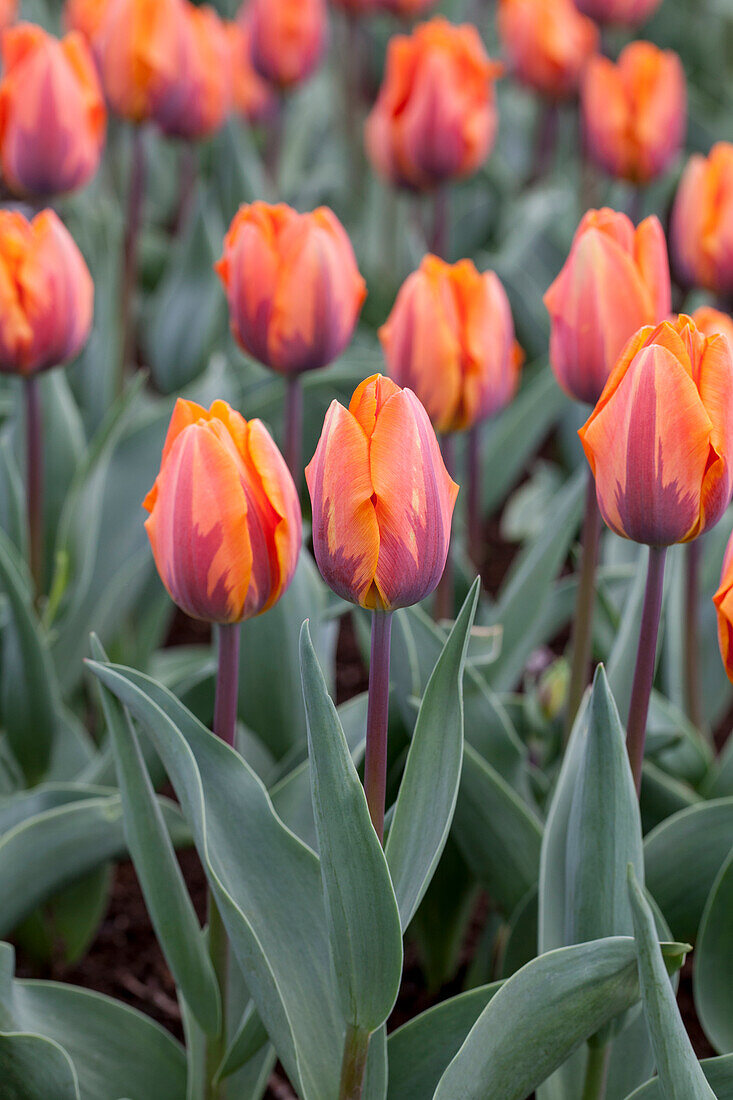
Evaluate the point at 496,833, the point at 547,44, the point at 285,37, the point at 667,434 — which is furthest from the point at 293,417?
the point at 547,44

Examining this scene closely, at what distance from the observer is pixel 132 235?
154 centimetres

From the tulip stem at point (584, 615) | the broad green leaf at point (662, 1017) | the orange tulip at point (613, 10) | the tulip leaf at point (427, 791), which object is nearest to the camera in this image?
the broad green leaf at point (662, 1017)

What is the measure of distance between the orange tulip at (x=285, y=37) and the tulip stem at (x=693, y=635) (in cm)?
119

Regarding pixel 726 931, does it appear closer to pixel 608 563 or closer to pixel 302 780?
pixel 302 780

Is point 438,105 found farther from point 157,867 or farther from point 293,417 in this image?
point 157,867

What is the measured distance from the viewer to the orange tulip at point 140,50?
1.46 meters

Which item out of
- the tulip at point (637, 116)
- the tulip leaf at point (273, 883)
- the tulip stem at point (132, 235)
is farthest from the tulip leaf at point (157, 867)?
the tulip at point (637, 116)

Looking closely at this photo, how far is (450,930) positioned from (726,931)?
289 millimetres

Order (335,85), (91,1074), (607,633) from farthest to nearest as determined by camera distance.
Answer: (335,85) → (607,633) → (91,1074)

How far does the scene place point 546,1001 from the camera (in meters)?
0.61

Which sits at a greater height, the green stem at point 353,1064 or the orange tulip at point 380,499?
the orange tulip at point 380,499

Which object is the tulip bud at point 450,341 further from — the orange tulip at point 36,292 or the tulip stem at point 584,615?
the orange tulip at point 36,292

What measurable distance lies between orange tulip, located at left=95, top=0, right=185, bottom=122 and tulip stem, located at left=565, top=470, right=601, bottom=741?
34.2 inches

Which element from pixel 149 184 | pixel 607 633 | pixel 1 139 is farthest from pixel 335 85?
pixel 607 633
